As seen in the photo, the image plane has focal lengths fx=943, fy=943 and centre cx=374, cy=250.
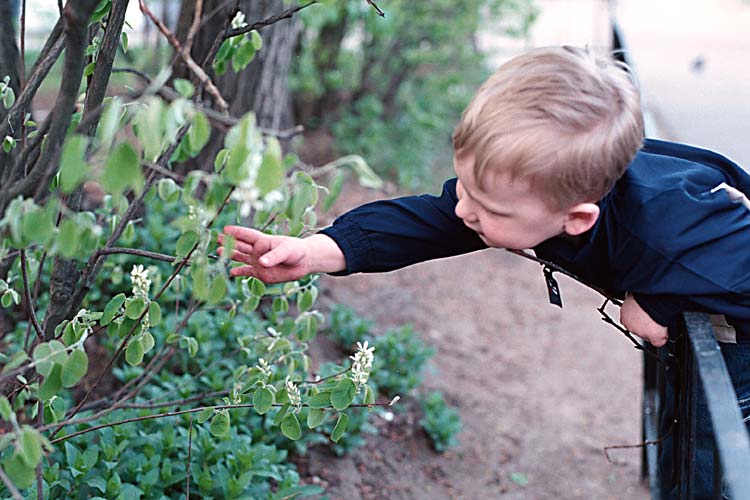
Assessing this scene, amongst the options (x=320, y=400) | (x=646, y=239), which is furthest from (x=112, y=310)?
(x=646, y=239)

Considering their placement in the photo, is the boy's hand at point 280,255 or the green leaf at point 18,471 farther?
the boy's hand at point 280,255

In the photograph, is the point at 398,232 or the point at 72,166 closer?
the point at 72,166

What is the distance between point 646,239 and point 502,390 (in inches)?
125

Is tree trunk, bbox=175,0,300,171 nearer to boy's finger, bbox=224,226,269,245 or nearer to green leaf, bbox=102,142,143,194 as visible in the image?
boy's finger, bbox=224,226,269,245

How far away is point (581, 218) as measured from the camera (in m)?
1.93

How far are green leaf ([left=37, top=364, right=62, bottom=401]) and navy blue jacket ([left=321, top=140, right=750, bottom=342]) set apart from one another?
0.73 m

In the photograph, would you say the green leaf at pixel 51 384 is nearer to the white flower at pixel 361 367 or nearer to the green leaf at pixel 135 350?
the green leaf at pixel 135 350

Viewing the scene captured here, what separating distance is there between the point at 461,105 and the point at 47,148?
6.87 metres

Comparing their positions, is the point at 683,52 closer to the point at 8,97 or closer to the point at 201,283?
the point at 8,97

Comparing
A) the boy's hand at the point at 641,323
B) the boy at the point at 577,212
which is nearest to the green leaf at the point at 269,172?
the boy at the point at 577,212

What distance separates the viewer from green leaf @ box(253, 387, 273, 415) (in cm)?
200

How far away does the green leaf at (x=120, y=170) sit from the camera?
3.93ft

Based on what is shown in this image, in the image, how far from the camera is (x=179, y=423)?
115 inches

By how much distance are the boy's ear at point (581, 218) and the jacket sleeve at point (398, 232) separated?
300mm
